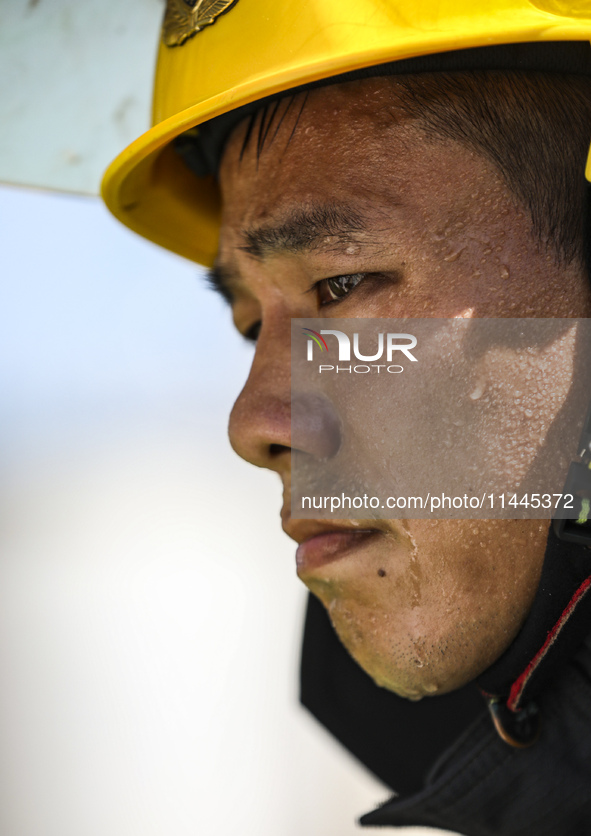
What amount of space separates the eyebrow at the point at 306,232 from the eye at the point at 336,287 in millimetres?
63

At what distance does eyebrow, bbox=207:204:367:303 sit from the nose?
131 millimetres

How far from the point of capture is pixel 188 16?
108cm

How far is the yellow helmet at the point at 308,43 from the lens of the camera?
0.76 metres

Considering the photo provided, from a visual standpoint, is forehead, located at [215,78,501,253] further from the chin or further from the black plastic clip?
the black plastic clip

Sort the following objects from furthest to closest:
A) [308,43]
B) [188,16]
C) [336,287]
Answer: [188,16], [336,287], [308,43]

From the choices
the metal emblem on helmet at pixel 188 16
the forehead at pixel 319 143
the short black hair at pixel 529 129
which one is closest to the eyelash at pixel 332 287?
the forehead at pixel 319 143

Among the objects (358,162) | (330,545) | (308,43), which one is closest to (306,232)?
(358,162)

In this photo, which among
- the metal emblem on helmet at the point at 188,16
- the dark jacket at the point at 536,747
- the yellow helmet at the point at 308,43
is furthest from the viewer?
the metal emblem on helmet at the point at 188,16

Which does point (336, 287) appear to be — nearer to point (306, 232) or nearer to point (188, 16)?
point (306, 232)

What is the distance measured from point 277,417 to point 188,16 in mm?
721

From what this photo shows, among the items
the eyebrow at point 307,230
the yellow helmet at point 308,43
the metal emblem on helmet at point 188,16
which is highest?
the metal emblem on helmet at point 188,16

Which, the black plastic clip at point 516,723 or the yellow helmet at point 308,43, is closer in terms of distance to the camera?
the yellow helmet at point 308,43


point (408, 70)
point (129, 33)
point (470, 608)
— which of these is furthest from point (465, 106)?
point (129, 33)

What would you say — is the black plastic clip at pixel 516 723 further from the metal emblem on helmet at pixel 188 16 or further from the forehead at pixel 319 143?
the metal emblem on helmet at pixel 188 16
